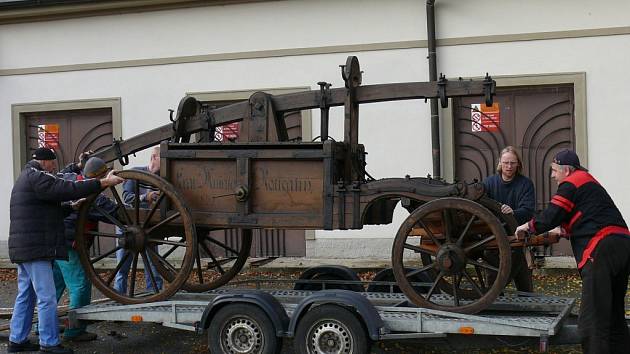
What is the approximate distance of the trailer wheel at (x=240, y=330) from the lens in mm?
5812

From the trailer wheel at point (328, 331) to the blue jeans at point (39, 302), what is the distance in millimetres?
2089

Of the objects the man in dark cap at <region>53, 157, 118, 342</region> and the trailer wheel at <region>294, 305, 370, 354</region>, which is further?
the man in dark cap at <region>53, 157, 118, 342</region>

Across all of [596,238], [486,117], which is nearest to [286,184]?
[596,238]

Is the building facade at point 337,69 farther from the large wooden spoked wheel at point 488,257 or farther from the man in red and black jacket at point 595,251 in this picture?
the man in red and black jacket at point 595,251

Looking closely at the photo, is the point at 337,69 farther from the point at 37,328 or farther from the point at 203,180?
the point at 37,328

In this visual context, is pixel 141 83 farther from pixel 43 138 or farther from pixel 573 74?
pixel 573 74

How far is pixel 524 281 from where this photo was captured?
7.07 metres

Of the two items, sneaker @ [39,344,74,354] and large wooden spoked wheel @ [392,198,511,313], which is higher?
large wooden spoked wheel @ [392,198,511,313]

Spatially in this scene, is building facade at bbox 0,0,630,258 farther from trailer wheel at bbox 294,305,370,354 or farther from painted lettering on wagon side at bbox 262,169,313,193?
trailer wheel at bbox 294,305,370,354

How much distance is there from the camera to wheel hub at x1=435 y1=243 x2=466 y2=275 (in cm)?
591

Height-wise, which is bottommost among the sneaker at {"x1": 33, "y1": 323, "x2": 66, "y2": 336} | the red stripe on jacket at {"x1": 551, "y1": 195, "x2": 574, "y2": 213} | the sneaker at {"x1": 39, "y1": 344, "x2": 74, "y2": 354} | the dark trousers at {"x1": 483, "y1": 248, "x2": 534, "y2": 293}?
the sneaker at {"x1": 39, "y1": 344, "x2": 74, "y2": 354}

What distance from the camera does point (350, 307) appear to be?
5664 mm

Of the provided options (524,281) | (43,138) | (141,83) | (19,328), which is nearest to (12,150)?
(43,138)

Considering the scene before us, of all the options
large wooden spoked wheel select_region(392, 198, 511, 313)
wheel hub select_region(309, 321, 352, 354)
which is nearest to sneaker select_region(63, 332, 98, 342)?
wheel hub select_region(309, 321, 352, 354)
